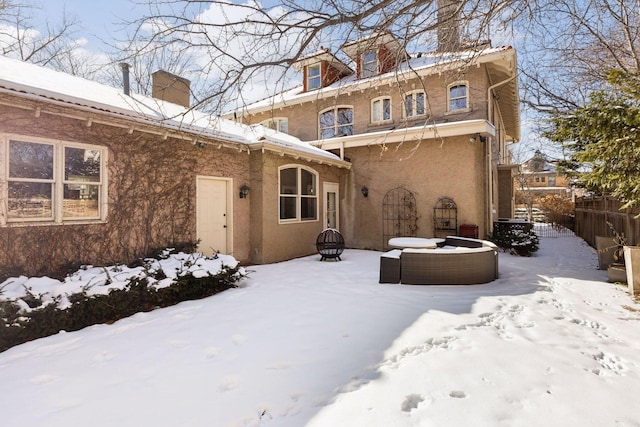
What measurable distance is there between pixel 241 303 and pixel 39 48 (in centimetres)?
1552

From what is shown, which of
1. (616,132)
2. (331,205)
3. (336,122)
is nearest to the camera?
(616,132)

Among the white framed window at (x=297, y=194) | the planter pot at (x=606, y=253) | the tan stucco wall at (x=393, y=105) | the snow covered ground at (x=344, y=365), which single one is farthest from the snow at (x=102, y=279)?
the planter pot at (x=606, y=253)

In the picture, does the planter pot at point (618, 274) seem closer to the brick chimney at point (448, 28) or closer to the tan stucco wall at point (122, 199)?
the brick chimney at point (448, 28)

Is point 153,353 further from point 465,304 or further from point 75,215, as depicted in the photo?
point 465,304

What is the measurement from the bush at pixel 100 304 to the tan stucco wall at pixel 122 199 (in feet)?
3.38

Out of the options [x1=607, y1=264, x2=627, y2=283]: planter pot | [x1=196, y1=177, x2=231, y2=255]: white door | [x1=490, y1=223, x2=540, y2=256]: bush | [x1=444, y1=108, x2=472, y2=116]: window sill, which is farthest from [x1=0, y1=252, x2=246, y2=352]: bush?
[x1=444, y1=108, x2=472, y2=116]: window sill

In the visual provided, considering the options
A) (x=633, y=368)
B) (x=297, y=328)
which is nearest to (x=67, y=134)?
(x=297, y=328)

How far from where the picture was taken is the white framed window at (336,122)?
12.9m

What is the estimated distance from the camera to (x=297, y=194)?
9.77 m

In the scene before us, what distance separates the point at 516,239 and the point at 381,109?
635 cm

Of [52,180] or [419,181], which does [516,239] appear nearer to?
[419,181]

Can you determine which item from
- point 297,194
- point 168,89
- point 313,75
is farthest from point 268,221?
point 313,75

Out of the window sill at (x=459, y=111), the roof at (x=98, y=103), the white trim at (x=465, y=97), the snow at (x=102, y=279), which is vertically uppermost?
the white trim at (x=465, y=97)

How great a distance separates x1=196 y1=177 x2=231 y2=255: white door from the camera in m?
7.59
